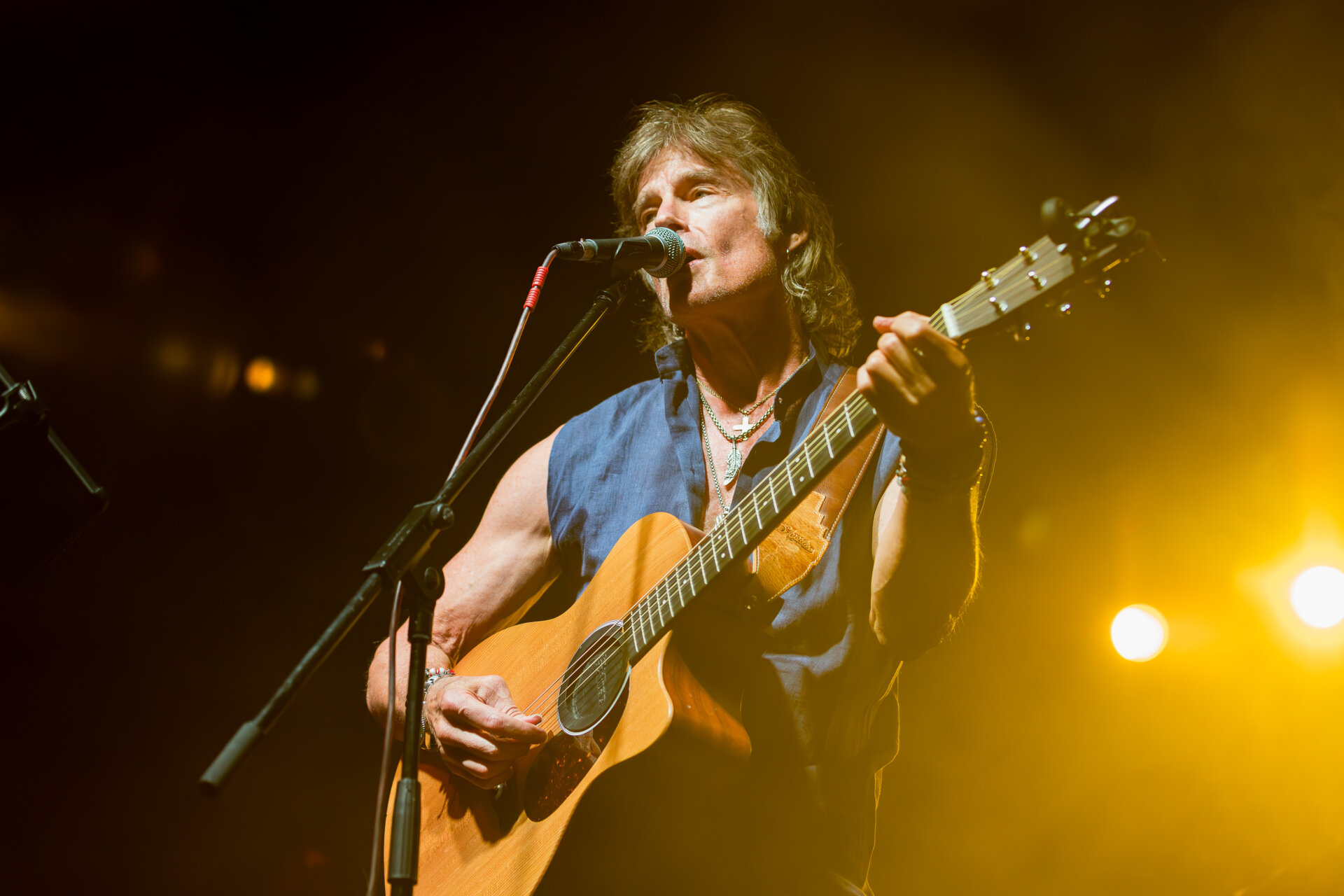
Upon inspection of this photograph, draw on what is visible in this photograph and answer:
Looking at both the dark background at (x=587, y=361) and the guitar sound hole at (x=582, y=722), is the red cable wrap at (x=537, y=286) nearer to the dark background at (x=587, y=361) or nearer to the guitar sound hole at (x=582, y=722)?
the guitar sound hole at (x=582, y=722)

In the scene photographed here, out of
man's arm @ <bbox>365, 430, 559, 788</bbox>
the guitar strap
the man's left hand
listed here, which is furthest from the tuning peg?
man's arm @ <bbox>365, 430, 559, 788</bbox>

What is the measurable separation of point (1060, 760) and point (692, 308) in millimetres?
2164

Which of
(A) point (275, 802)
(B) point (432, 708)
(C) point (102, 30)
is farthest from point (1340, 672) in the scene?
(C) point (102, 30)

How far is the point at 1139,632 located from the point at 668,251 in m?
2.25

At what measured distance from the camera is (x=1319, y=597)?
2930 mm

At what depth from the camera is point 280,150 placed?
3.52 m

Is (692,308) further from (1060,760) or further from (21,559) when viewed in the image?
(1060,760)

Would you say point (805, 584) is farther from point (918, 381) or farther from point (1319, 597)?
point (1319, 597)

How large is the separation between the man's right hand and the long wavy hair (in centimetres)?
134

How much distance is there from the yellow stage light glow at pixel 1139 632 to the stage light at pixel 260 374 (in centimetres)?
352

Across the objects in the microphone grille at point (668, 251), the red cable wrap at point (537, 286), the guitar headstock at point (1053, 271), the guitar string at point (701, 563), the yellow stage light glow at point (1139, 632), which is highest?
the microphone grille at point (668, 251)

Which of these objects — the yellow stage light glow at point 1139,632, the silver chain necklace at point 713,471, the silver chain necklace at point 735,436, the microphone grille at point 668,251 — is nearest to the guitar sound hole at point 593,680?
the silver chain necklace at point 713,471

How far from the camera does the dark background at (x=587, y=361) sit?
9.40 feet

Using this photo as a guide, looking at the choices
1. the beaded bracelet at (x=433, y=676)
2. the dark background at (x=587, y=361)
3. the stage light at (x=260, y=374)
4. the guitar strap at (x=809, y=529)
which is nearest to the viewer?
the guitar strap at (x=809, y=529)
